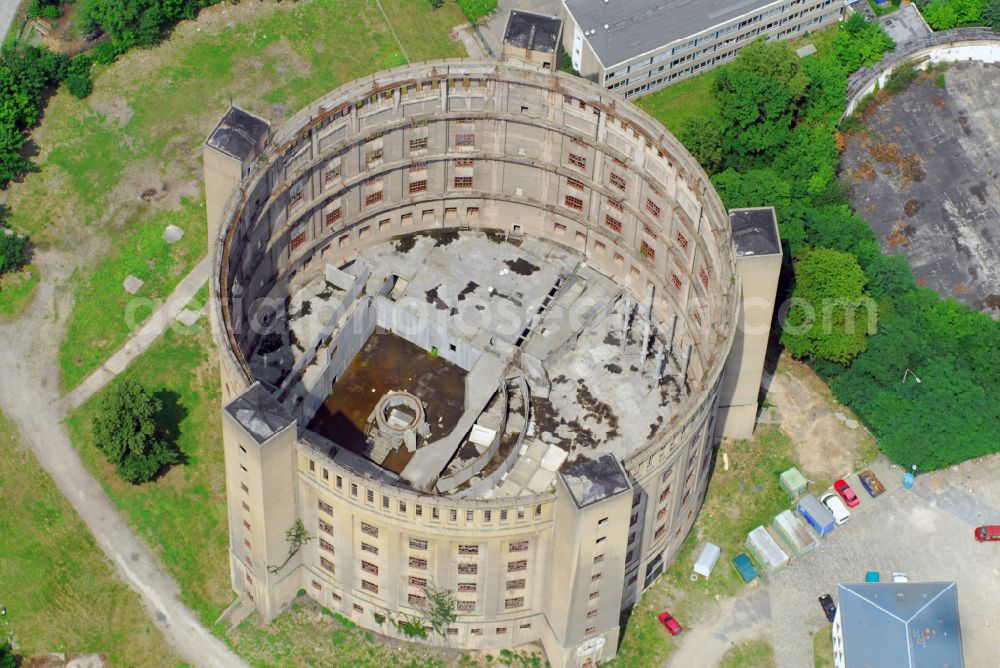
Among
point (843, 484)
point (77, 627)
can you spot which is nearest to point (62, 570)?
point (77, 627)

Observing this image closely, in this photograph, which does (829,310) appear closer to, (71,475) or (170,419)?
(170,419)

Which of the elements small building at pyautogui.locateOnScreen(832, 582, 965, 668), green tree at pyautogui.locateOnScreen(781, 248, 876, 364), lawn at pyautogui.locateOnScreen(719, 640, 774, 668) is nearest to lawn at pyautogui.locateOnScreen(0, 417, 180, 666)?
lawn at pyautogui.locateOnScreen(719, 640, 774, 668)

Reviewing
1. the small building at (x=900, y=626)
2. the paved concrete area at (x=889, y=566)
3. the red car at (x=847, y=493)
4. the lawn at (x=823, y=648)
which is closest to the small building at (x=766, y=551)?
the paved concrete area at (x=889, y=566)

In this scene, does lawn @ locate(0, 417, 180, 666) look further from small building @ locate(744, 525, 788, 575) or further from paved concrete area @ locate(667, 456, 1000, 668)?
small building @ locate(744, 525, 788, 575)

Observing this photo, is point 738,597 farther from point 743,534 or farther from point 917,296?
point 917,296

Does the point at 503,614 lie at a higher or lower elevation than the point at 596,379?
lower

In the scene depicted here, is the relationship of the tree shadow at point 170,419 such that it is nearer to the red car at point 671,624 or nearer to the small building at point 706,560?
the red car at point 671,624

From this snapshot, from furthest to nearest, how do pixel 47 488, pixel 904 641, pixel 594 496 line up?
1. pixel 47 488
2. pixel 904 641
3. pixel 594 496

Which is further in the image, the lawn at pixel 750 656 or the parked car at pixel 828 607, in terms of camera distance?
the parked car at pixel 828 607
